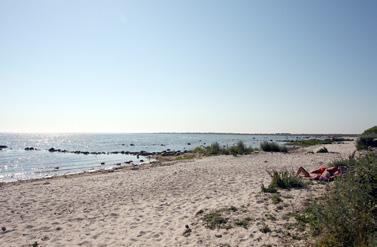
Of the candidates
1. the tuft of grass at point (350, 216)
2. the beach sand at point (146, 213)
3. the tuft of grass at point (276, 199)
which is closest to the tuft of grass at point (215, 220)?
the beach sand at point (146, 213)

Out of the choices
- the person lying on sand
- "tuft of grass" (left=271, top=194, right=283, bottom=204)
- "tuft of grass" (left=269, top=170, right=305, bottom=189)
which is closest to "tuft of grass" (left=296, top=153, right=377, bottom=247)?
"tuft of grass" (left=271, top=194, right=283, bottom=204)

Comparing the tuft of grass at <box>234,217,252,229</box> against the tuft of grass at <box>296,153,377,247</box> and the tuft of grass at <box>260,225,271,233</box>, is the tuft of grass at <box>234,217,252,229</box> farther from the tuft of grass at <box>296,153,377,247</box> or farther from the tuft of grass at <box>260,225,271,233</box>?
the tuft of grass at <box>296,153,377,247</box>

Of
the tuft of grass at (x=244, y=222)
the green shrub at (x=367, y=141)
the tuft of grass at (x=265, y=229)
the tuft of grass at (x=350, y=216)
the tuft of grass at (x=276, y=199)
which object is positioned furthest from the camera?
the green shrub at (x=367, y=141)

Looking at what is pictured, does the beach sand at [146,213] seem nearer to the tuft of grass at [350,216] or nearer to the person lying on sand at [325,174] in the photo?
the tuft of grass at [350,216]

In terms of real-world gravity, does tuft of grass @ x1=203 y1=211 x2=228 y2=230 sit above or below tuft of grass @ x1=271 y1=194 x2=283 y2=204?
below

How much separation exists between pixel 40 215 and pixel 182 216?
4.32m

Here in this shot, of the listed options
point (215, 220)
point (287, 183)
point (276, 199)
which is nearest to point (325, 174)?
point (287, 183)

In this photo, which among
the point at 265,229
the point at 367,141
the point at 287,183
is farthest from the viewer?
the point at 367,141

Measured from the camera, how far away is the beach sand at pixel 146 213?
7.31 m

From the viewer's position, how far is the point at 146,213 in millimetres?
9695

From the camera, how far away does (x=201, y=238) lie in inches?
284

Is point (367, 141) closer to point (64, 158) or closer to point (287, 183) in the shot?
point (287, 183)

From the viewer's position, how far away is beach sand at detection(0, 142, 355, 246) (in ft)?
24.0

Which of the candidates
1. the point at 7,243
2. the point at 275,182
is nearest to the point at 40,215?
the point at 7,243
